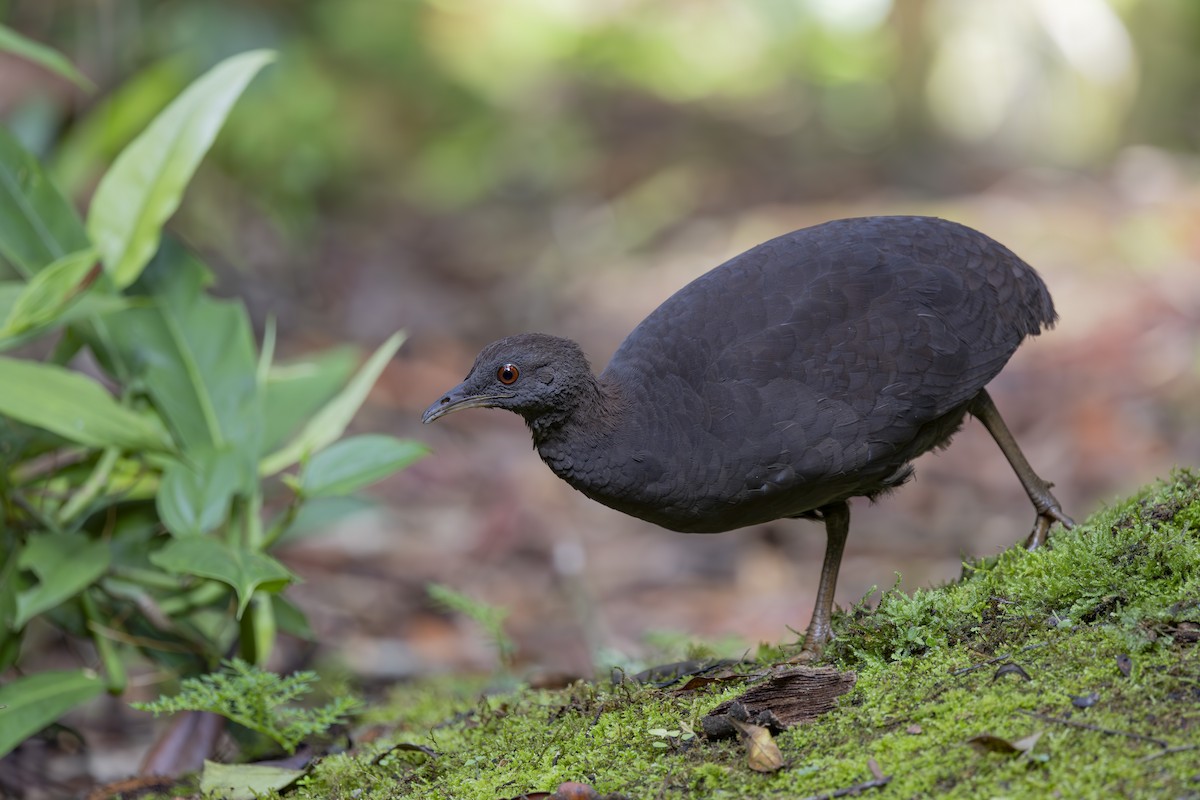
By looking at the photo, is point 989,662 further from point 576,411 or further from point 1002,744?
point 576,411

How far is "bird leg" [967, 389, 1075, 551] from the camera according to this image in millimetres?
4578

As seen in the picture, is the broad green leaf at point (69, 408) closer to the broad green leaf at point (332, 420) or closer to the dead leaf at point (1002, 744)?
the broad green leaf at point (332, 420)

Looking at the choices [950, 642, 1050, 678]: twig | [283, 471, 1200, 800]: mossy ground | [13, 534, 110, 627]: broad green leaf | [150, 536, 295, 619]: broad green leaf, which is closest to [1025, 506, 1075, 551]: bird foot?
[283, 471, 1200, 800]: mossy ground

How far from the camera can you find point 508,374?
4051 millimetres

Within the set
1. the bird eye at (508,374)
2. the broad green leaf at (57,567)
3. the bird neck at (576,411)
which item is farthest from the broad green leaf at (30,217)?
the bird neck at (576,411)

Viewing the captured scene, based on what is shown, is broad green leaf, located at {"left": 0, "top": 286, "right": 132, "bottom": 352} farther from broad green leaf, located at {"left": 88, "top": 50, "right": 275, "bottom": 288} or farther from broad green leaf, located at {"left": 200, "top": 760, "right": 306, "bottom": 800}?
broad green leaf, located at {"left": 200, "top": 760, "right": 306, "bottom": 800}

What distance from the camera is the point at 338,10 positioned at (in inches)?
586

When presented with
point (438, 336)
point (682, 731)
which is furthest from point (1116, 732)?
point (438, 336)

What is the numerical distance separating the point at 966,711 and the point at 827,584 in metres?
1.24

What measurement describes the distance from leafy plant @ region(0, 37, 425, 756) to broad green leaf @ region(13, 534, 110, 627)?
1cm

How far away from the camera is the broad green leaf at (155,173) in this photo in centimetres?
507

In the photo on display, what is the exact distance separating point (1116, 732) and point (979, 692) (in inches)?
17.1

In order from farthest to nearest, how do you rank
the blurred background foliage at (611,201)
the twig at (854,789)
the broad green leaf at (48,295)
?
the blurred background foliage at (611,201), the broad green leaf at (48,295), the twig at (854,789)

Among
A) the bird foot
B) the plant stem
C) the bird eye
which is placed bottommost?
the plant stem
